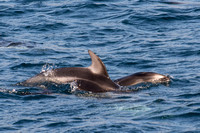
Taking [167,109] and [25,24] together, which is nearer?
[167,109]

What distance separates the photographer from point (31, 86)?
43.3ft

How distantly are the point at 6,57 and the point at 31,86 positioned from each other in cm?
586

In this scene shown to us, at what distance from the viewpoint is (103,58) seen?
60.1 feet

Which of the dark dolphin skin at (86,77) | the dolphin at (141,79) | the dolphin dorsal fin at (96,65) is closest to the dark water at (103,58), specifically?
the dark dolphin skin at (86,77)

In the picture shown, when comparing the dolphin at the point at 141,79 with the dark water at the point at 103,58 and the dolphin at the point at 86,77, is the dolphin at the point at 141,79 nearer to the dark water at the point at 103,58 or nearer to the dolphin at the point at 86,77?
the dark water at the point at 103,58

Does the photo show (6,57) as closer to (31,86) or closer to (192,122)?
(31,86)

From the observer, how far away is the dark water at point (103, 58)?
1074cm

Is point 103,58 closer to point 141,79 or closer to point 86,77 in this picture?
point 141,79

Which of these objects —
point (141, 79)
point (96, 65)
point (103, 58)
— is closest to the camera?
point (96, 65)

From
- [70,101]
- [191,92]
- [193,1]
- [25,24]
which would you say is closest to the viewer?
[70,101]

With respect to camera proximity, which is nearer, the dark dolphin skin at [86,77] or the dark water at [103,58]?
the dark water at [103,58]

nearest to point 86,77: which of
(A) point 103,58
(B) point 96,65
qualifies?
(B) point 96,65

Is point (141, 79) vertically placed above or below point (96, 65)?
below

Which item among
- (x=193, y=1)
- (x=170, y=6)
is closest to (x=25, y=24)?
(x=170, y=6)
